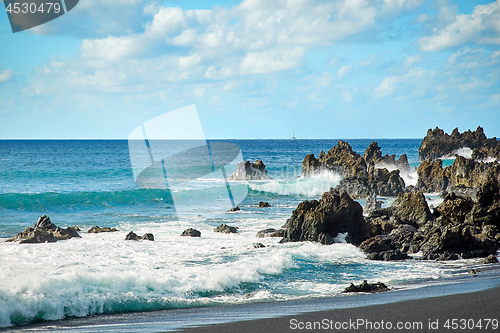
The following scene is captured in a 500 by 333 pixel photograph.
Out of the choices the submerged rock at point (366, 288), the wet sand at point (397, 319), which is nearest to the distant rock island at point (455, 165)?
the submerged rock at point (366, 288)

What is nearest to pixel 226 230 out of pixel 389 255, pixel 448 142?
pixel 389 255

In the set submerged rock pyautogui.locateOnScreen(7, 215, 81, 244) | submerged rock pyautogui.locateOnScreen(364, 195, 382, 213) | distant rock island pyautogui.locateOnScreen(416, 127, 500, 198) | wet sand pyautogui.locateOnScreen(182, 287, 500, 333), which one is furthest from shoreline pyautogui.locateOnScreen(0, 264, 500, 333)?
submerged rock pyautogui.locateOnScreen(364, 195, 382, 213)

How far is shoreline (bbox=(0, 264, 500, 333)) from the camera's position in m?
5.56

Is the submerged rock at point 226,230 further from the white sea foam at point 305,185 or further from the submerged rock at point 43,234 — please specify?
the white sea foam at point 305,185

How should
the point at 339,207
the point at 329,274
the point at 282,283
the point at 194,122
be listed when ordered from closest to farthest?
1. the point at 194,122
2. the point at 282,283
3. the point at 329,274
4. the point at 339,207

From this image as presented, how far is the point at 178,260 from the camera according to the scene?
10.3 metres

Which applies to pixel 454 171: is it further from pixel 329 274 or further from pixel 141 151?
pixel 141 151

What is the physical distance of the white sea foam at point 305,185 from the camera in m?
30.5

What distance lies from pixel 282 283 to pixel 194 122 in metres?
4.15

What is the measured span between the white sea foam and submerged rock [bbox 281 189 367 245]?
16.7 metres

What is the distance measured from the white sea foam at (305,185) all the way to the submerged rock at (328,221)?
16675 millimetres

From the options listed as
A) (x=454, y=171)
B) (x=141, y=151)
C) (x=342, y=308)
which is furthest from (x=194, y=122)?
(x=454, y=171)

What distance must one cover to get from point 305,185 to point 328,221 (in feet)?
63.6

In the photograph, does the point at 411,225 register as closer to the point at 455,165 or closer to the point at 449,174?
the point at 455,165
